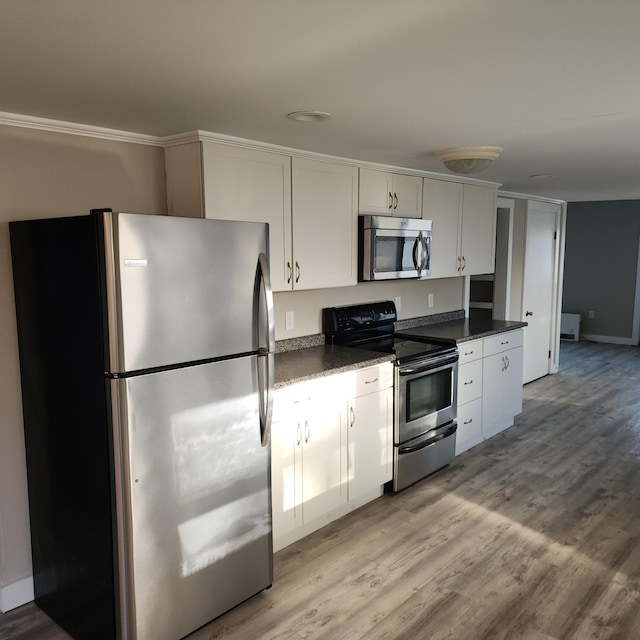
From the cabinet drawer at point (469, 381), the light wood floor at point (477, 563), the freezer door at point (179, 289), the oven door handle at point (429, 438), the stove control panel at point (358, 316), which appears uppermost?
the freezer door at point (179, 289)

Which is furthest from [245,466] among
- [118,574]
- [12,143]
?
[12,143]

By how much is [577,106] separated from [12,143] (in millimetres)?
2371

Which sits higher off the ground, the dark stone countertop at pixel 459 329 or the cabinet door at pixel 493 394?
the dark stone countertop at pixel 459 329

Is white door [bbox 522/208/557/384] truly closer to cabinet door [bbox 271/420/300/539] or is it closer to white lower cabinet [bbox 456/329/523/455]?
white lower cabinet [bbox 456/329/523/455]

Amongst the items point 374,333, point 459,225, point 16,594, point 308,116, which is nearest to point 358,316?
point 374,333

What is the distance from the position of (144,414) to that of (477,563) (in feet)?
6.24

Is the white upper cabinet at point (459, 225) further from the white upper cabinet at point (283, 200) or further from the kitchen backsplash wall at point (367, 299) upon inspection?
the white upper cabinet at point (283, 200)

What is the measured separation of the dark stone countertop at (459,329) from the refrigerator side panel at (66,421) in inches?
105

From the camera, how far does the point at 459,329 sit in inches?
184

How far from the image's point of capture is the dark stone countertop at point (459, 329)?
4.29 metres

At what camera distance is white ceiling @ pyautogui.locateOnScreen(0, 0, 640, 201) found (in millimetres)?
1436

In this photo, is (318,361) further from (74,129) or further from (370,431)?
(74,129)

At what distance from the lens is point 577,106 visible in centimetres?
236

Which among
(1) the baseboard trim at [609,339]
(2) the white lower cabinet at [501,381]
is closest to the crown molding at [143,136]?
(2) the white lower cabinet at [501,381]
